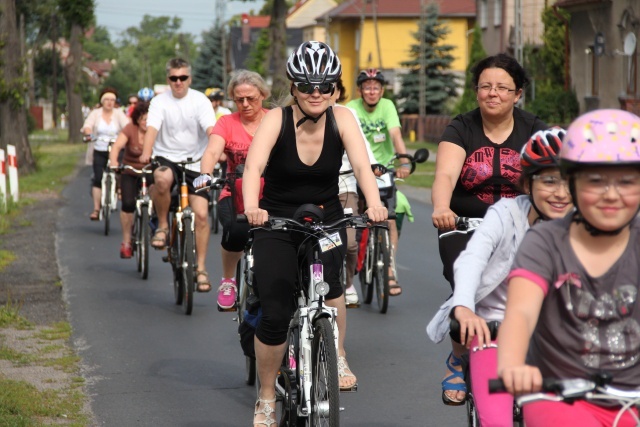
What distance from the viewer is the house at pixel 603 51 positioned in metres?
35.1

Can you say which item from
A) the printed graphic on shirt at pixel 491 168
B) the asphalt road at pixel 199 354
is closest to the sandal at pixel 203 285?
the asphalt road at pixel 199 354

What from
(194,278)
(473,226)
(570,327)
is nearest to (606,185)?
(570,327)

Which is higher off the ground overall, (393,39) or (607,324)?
(393,39)

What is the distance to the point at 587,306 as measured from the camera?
138 inches

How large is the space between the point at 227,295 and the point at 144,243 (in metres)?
4.10

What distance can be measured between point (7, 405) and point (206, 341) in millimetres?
2667

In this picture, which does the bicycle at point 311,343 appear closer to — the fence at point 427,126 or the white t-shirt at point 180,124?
the white t-shirt at point 180,124

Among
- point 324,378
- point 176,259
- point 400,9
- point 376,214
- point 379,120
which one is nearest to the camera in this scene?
point 324,378

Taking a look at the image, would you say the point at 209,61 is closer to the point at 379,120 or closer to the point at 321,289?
the point at 379,120

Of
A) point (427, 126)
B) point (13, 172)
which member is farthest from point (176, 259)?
point (427, 126)

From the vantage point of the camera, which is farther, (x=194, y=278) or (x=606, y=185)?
(x=194, y=278)

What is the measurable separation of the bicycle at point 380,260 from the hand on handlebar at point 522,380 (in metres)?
6.95

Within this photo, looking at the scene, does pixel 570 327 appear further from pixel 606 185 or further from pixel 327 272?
pixel 327 272

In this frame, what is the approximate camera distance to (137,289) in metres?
12.3
